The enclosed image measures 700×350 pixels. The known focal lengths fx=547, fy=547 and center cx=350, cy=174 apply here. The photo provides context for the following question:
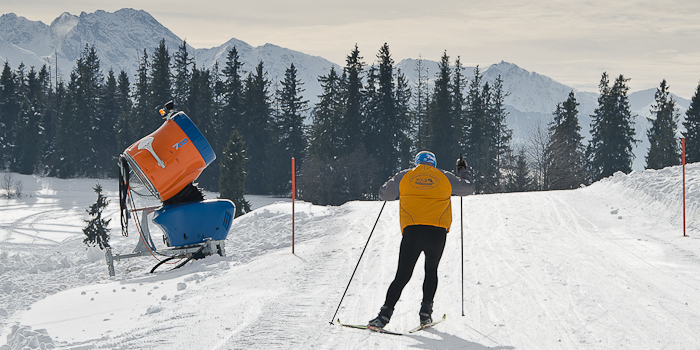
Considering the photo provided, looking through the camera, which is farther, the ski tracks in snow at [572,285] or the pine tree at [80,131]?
the pine tree at [80,131]

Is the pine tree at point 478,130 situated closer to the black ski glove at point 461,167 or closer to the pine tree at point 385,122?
the pine tree at point 385,122

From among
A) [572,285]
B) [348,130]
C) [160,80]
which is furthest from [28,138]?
[572,285]

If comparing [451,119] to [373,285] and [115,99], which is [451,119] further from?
[373,285]

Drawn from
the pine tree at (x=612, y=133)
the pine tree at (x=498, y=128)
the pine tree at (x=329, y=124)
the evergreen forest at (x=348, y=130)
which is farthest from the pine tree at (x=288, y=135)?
the pine tree at (x=612, y=133)

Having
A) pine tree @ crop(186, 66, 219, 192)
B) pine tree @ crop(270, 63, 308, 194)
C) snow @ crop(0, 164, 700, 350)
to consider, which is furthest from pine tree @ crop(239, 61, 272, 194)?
snow @ crop(0, 164, 700, 350)

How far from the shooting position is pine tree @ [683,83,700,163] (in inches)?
2041

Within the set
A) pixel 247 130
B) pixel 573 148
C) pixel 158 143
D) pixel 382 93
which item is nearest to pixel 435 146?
pixel 382 93

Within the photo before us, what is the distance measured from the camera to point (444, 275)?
808 cm

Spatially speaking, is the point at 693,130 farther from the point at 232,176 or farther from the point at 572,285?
the point at 572,285

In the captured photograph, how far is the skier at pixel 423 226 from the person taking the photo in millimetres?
5379

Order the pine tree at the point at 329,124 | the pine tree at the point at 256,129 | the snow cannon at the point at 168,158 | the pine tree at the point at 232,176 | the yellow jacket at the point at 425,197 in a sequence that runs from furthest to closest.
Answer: the pine tree at the point at 256,129
the pine tree at the point at 329,124
the pine tree at the point at 232,176
the snow cannon at the point at 168,158
the yellow jacket at the point at 425,197

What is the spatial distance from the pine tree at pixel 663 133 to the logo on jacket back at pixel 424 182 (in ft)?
174

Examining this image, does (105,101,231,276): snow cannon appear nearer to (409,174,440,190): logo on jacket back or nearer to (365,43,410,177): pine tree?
(409,174,440,190): logo on jacket back

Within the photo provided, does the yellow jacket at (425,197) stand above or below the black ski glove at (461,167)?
below
